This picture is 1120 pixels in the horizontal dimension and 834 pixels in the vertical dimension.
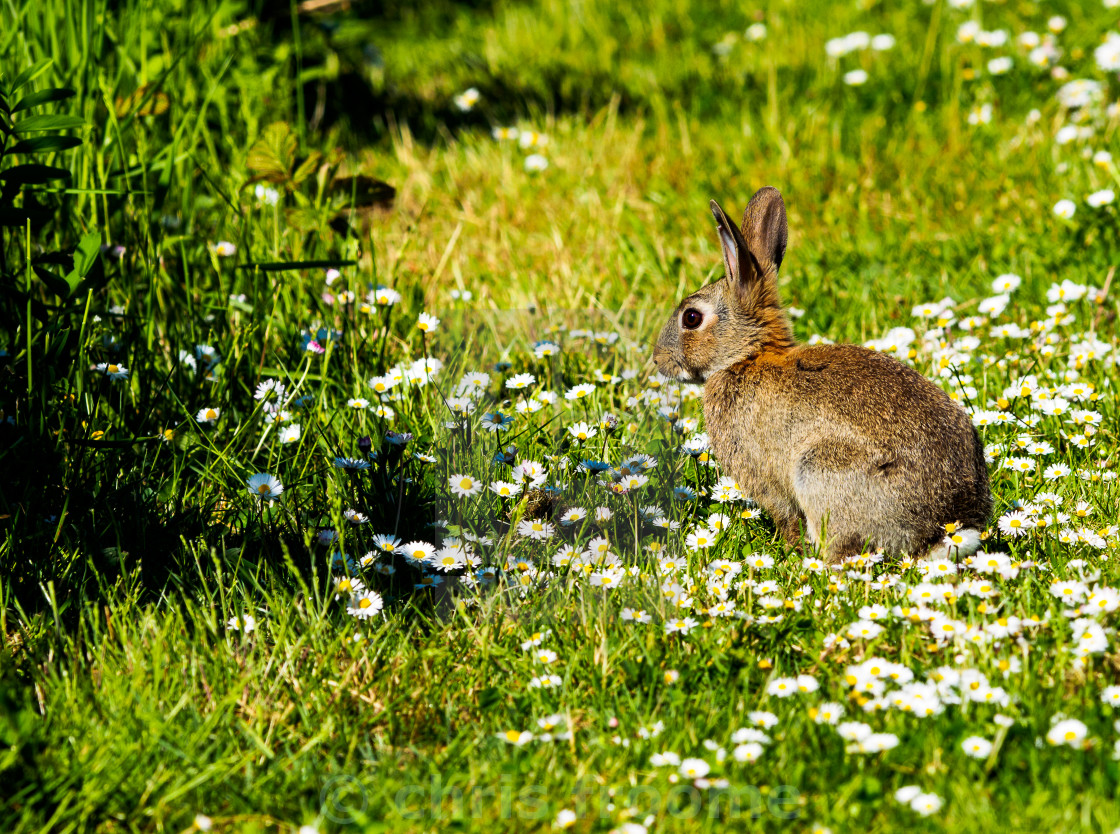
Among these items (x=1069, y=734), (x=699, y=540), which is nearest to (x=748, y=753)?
(x=1069, y=734)

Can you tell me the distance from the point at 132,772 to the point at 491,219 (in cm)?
411

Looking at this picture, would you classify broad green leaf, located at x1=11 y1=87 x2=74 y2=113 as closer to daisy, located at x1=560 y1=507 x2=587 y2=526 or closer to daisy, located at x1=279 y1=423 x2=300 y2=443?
daisy, located at x1=279 y1=423 x2=300 y2=443

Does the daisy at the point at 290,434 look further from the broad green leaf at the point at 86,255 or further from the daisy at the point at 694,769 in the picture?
the daisy at the point at 694,769

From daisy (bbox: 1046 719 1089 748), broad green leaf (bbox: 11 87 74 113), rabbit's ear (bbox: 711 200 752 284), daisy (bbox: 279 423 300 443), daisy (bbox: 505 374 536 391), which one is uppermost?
broad green leaf (bbox: 11 87 74 113)

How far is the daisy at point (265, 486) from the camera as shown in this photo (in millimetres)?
3545

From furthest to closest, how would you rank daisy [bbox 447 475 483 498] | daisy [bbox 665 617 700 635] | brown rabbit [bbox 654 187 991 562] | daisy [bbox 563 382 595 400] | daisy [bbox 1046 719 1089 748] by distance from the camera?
1. daisy [bbox 563 382 595 400]
2. daisy [bbox 447 475 483 498]
3. brown rabbit [bbox 654 187 991 562]
4. daisy [bbox 665 617 700 635]
5. daisy [bbox 1046 719 1089 748]

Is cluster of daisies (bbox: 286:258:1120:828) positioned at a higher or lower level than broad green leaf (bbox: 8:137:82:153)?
lower

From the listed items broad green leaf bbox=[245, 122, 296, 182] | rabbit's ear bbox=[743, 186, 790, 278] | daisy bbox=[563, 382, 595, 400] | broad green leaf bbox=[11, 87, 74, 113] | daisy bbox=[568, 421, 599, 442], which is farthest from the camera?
broad green leaf bbox=[245, 122, 296, 182]

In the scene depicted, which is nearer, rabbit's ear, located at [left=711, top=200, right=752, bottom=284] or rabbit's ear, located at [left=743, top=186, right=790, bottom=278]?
rabbit's ear, located at [left=711, top=200, right=752, bottom=284]

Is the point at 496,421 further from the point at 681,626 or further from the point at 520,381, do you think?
the point at 681,626

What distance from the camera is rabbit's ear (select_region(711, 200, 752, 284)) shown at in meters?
3.90

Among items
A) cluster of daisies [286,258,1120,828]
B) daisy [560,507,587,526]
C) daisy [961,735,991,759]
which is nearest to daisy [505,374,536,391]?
cluster of daisies [286,258,1120,828]

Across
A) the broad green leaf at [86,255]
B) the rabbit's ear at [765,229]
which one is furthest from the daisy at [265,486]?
the rabbit's ear at [765,229]

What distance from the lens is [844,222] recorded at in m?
5.80
